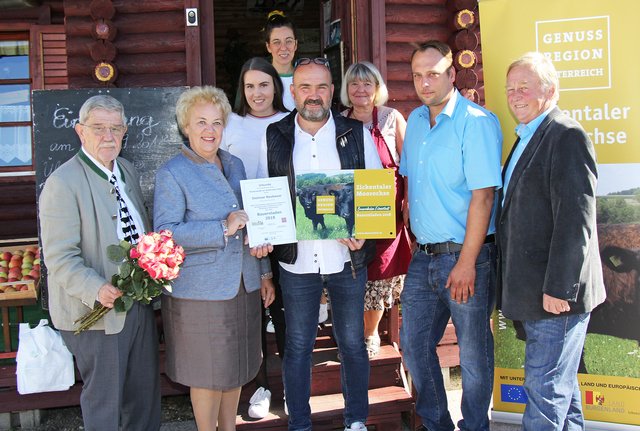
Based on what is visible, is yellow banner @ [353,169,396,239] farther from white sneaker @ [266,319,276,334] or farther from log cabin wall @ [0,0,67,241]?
log cabin wall @ [0,0,67,241]

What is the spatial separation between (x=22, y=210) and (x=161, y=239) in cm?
535

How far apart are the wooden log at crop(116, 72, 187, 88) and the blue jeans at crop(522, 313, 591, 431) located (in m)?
3.25

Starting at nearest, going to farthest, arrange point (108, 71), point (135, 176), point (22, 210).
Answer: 1. point (135, 176)
2. point (108, 71)
3. point (22, 210)

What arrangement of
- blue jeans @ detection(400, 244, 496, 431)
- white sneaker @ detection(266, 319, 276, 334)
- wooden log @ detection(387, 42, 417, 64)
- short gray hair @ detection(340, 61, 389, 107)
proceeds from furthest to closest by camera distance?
wooden log @ detection(387, 42, 417, 64) → white sneaker @ detection(266, 319, 276, 334) → short gray hair @ detection(340, 61, 389, 107) → blue jeans @ detection(400, 244, 496, 431)

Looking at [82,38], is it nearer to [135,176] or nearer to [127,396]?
[135,176]

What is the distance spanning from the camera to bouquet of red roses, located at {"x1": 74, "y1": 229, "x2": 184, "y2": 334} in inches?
97.9

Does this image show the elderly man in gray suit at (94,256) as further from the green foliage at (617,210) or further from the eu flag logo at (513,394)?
the green foliage at (617,210)

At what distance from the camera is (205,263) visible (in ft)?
9.00

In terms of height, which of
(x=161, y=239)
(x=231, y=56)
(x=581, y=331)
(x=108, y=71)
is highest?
(x=231, y=56)

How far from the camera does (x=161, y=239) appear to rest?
2.54 metres

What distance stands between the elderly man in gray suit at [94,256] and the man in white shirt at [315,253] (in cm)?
73

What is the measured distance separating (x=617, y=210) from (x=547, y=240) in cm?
88

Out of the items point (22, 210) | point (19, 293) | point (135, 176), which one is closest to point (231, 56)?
point (22, 210)

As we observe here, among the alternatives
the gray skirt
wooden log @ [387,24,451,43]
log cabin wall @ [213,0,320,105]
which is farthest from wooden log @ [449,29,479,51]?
log cabin wall @ [213,0,320,105]
